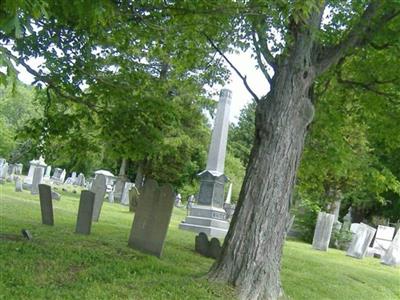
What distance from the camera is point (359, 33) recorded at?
8219 mm

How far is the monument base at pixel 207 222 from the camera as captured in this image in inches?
650

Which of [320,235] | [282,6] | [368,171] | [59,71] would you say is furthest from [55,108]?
[320,235]

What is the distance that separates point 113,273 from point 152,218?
90.3 inches

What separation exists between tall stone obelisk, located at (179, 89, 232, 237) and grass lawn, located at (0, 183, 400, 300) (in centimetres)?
447

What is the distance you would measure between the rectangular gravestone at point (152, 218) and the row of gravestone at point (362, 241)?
10.6 m

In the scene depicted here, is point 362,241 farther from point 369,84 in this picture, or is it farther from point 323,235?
point 369,84

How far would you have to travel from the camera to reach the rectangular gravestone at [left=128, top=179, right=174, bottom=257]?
916 centimetres

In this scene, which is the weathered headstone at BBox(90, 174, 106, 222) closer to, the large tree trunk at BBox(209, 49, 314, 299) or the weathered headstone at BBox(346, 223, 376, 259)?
the large tree trunk at BBox(209, 49, 314, 299)

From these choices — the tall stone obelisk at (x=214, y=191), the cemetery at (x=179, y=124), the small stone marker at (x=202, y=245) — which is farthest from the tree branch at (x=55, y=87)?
the tall stone obelisk at (x=214, y=191)

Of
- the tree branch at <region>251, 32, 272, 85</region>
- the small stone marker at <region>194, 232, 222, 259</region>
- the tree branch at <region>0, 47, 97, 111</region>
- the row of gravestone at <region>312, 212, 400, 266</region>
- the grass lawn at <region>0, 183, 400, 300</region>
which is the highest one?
the tree branch at <region>251, 32, 272, 85</region>

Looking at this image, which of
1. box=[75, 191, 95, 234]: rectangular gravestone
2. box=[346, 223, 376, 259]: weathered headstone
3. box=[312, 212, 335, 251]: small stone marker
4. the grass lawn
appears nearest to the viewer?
the grass lawn

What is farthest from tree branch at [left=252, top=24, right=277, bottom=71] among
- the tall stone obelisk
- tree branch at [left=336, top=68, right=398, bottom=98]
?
the tall stone obelisk

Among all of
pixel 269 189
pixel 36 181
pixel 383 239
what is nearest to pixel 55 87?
Answer: pixel 269 189

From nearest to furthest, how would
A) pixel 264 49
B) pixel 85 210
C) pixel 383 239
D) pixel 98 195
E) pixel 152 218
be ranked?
pixel 264 49 → pixel 152 218 → pixel 85 210 → pixel 98 195 → pixel 383 239
